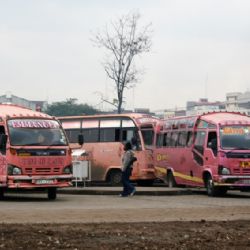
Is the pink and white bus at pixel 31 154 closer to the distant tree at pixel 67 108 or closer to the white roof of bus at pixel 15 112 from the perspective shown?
the white roof of bus at pixel 15 112

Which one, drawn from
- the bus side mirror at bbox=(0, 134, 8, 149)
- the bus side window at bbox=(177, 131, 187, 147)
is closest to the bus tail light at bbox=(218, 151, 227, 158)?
the bus side window at bbox=(177, 131, 187, 147)

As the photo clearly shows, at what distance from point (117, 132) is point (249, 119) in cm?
849

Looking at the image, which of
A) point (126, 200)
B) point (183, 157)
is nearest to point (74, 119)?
point (183, 157)

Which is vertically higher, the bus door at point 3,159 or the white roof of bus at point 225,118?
the white roof of bus at point 225,118

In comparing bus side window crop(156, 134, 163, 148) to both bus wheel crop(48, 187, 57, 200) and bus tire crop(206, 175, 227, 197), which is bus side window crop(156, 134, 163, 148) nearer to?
bus tire crop(206, 175, 227, 197)

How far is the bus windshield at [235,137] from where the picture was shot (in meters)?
24.0

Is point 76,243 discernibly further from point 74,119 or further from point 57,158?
point 74,119

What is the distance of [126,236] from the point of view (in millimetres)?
11164

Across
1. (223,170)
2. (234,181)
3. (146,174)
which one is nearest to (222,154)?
(223,170)

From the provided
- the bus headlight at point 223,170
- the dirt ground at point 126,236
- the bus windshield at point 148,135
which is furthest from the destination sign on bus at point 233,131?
the dirt ground at point 126,236

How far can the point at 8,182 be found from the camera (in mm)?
20453

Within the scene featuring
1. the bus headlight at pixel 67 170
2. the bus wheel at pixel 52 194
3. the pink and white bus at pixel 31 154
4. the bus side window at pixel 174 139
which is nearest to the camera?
the pink and white bus at pixel 31 154

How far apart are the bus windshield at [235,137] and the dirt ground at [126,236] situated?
36.1 feet

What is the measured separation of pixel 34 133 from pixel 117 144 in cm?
1130
